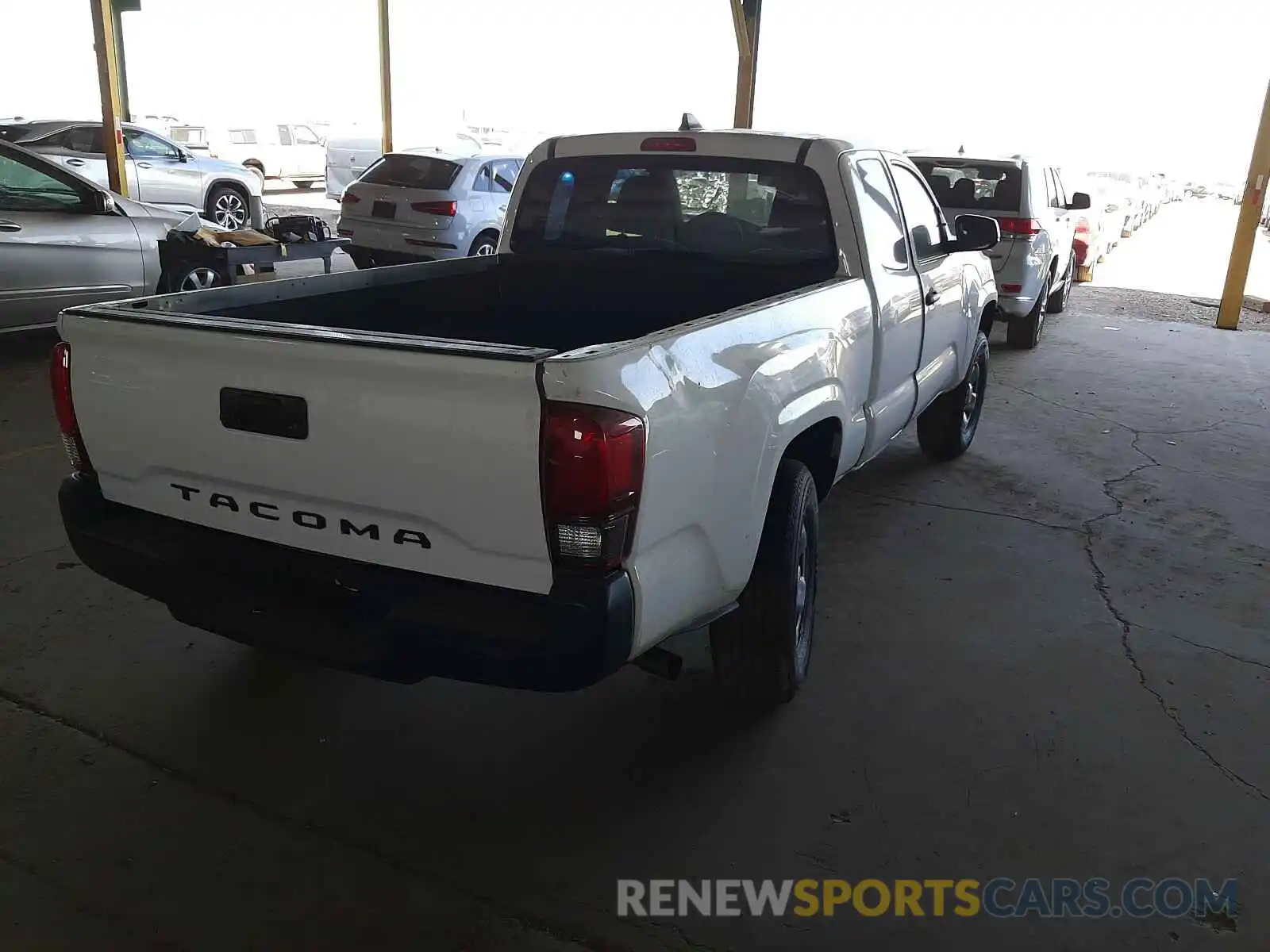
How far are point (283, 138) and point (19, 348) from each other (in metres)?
19.4

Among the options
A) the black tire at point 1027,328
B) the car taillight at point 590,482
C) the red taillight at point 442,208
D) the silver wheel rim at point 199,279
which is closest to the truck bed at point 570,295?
the car taillight at point 590,482

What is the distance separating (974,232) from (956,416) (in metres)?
1.30

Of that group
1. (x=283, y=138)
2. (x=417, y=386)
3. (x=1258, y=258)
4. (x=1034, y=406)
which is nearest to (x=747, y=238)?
(x=417, y=386)

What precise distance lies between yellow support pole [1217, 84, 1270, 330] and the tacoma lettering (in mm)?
11348

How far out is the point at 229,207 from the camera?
15070 millimetres

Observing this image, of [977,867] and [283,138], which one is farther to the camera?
[283,138]

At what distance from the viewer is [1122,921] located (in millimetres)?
2453

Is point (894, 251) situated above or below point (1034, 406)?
above

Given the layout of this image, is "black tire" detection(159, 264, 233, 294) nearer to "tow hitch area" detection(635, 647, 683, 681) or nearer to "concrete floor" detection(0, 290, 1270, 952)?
"concrete floor" detection(0, 290, 1270, 952)

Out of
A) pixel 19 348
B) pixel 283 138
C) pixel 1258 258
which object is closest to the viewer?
pixel 19 348

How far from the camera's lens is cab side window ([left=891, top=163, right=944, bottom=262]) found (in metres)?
4.45

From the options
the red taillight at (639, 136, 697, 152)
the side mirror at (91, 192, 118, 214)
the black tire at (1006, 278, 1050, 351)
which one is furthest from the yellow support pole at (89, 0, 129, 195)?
the black tire at (1006, 278, 1050, 351)

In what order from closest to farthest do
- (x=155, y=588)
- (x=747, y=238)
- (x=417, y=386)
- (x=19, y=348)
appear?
1. (x=417, y=386)
2. (x=155, y=588)
3. (x=747, y=238)
4. (x=19, y=348)

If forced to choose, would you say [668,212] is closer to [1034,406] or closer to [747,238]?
[747,238]
